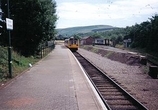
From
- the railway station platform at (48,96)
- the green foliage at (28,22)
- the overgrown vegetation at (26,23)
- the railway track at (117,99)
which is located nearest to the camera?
the railway station platform at (48,96)

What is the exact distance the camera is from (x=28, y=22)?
28.4 metres

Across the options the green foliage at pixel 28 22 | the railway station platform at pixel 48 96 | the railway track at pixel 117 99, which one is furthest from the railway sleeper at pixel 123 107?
the green foliage at pixel 28 22

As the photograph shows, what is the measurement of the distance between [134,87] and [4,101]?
7706mm

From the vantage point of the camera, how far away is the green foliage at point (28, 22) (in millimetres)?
28281

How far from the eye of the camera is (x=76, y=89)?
12.6m

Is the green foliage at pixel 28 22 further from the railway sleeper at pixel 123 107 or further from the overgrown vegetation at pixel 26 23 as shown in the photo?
the railway sleeper at pixel 123 107

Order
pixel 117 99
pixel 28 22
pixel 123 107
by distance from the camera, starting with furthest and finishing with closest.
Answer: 1. pixel 28 22
2. pixel 117 99
3. pixel 123 107

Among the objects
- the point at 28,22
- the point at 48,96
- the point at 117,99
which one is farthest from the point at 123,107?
the point at 28,22

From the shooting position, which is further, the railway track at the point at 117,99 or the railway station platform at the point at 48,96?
the railway track at the point at 117,99

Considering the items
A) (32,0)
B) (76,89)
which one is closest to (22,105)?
(76,89)

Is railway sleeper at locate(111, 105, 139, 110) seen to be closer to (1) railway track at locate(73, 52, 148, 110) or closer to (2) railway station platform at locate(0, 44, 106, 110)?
(1) railway track at locate(73, 52, 148, 110)

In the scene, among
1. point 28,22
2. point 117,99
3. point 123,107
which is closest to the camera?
point 123,107

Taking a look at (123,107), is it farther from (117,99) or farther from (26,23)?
(26,23)

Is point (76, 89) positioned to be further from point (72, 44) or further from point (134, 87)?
point (72, 44)
